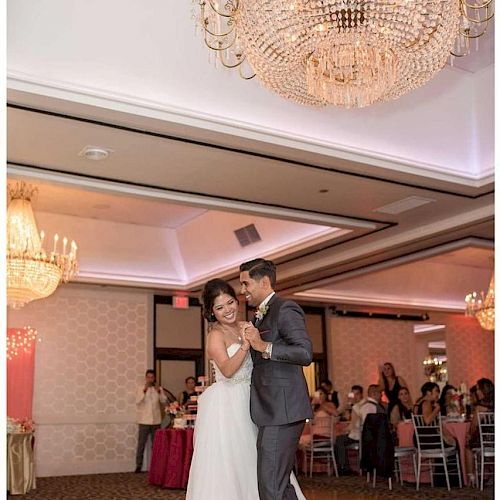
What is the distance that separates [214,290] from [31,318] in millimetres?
9434

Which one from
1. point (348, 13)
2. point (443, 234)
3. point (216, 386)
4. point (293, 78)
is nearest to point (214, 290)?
point (216, 386)

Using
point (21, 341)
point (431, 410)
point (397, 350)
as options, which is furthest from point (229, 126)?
point (397, 350)

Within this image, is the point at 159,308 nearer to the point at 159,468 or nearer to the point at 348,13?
the point at 159,468

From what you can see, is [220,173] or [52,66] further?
[220,173]

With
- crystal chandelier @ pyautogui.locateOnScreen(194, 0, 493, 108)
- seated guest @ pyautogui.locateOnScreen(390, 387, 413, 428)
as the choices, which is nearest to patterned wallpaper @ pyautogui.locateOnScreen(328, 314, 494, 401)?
seated guest @ pyautogui.locateOnScreen(390, 387, 413, 428)

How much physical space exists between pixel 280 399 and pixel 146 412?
9563 millimetres

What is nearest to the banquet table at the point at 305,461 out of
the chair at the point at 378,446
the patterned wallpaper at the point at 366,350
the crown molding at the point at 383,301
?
the chair at the point at 378,446

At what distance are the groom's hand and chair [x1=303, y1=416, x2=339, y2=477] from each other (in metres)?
7.90

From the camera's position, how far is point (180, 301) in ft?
46.3

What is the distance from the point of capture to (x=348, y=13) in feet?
11.7

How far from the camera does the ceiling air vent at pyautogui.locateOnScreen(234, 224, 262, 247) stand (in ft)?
37.3

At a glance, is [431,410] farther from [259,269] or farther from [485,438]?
[259,269]

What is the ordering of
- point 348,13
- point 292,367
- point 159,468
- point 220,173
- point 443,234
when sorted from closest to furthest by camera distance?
point 348,13 < point 292,367 < point 220,173 < point 443,234 < point 159,468

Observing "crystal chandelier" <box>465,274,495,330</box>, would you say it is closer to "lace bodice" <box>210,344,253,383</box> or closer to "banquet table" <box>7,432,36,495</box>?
"banquet table" <box>7,432,36,495</box>
